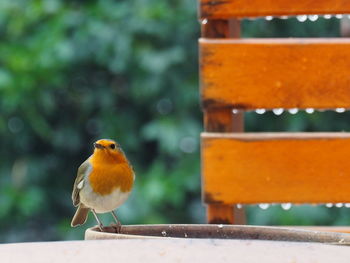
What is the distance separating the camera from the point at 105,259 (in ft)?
3.26

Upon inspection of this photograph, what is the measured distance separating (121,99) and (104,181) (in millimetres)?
2085

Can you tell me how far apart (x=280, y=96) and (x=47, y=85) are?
6.50 ft

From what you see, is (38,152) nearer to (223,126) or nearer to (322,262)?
(223,126)

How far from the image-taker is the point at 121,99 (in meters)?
4.62

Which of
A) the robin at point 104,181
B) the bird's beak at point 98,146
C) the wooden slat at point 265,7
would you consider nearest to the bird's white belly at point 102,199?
the robin at point 104,181

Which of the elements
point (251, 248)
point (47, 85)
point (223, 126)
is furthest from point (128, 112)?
point (251, 248)

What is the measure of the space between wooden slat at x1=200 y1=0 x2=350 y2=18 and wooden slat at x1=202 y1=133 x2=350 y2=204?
0.28 m

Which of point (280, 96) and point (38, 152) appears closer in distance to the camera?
point (280, 96)

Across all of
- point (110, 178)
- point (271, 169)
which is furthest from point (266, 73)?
point (110, 178)

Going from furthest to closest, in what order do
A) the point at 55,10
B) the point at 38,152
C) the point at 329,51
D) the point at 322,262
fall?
the point at 38,152 < the point at 55,10 < the point at 329,51 < the point at 322,262

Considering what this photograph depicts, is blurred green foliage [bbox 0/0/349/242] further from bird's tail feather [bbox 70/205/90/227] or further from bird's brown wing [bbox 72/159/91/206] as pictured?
bird's brown wing [bbox 72/159/91/206]

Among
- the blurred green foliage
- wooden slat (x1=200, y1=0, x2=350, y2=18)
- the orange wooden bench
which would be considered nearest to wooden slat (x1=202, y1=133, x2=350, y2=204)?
the orange wooden bench

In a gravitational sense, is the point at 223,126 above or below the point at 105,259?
below

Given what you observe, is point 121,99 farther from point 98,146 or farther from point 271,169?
point 271,169
